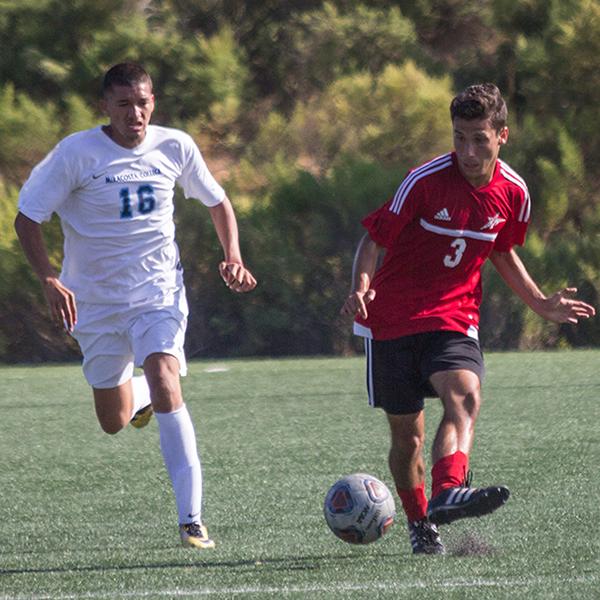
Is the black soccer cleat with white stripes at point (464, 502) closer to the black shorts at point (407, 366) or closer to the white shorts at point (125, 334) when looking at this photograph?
the black shorts at point (407, 366)

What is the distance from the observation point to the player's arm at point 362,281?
5.09 m

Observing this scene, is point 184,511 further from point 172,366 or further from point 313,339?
point 313,339

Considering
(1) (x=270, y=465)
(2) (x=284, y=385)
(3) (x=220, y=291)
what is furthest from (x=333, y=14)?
(1) (x=270, y=465)

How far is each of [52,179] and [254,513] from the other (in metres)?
1.75

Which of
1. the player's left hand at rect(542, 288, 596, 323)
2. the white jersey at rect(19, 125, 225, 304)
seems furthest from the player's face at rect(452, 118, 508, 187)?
the white jersey at rect(19, 125, 225, 304)

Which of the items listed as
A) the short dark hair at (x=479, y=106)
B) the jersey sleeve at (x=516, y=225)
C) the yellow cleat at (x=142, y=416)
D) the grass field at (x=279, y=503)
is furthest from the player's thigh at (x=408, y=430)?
the yellow cleat at (x=142, y=416)

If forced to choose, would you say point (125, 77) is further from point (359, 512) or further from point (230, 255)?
point (359, 512)

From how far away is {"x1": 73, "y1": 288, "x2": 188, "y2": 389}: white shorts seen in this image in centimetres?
598

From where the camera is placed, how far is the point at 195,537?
5688mm

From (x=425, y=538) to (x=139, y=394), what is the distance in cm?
181

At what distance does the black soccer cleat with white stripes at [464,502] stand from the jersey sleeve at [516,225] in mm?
1194

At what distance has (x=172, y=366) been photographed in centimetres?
589

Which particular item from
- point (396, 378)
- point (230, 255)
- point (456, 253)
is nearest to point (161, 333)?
point (230, 255)

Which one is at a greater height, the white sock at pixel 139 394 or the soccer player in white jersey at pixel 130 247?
the soccer player in white jersey at pixel 130 247
